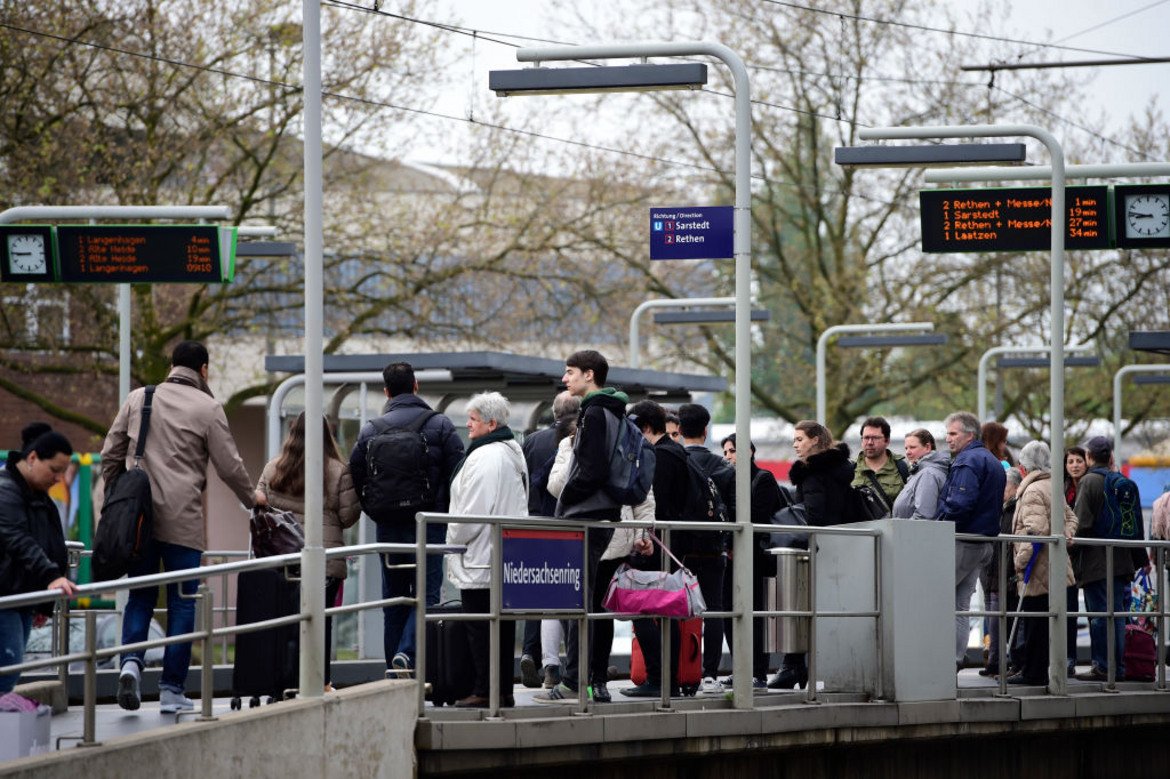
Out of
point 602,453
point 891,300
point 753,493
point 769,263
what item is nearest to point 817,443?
point 753,493

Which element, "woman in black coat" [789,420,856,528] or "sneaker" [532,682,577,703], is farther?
"woman in black coat" [789,420,856,528]

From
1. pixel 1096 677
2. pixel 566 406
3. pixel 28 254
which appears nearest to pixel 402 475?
pixel 566 406

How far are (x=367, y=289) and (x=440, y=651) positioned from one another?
19527 mm

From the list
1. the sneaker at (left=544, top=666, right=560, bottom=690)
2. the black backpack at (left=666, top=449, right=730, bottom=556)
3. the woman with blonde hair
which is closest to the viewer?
the black backpack at (left=666, top=449, right=730, bottom=556)

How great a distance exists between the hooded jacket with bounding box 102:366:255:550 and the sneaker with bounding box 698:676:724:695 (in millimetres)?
3106

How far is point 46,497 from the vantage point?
9.70 meters

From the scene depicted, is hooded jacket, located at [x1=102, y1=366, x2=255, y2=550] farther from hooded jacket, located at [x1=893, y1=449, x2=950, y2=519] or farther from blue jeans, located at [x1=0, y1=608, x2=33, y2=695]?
hooded jacket, located at [x1=893, y1=449, x2=950, y2=519]

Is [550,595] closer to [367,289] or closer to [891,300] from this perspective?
[367,289]

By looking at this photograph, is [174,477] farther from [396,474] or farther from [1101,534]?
[1101,534]

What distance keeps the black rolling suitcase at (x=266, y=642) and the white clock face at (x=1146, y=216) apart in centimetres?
831

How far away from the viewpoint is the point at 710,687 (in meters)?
12.1

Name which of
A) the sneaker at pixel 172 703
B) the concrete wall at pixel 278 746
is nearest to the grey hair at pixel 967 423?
the concrete wall at pixel 278 746

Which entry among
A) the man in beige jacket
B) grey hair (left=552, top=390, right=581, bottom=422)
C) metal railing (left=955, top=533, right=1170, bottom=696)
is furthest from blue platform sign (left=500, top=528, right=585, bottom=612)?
metal railing (left=955, top=533, right=1170, bottom=696)

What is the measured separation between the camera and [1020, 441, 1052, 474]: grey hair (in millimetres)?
13930
